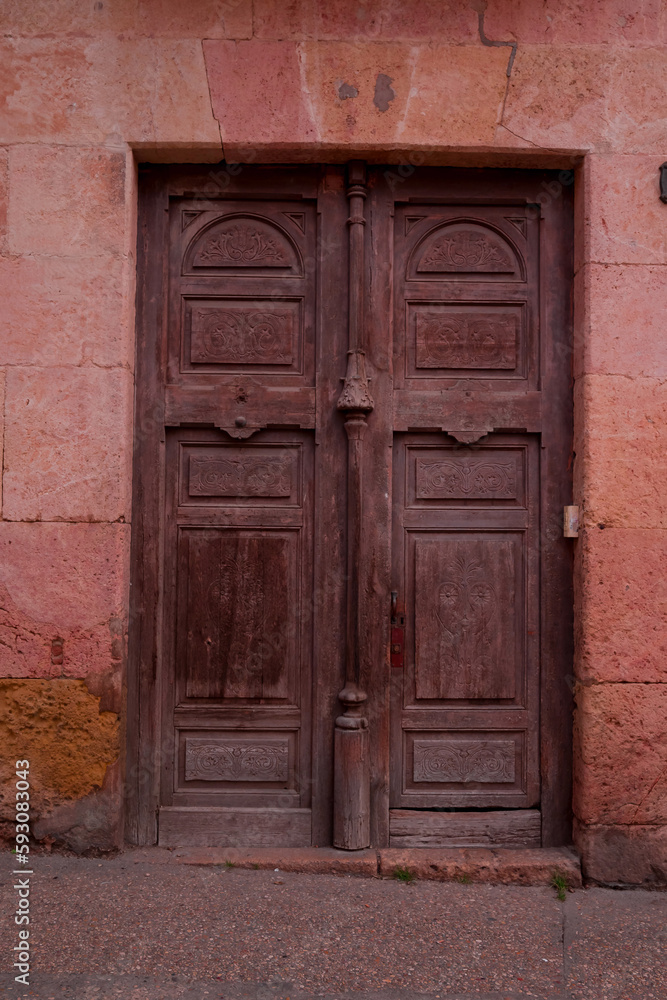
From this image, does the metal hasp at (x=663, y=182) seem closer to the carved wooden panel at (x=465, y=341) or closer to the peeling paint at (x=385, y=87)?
the carved wooden panel at (x=465, y=341)

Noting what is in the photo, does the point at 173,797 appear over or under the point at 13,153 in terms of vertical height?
under

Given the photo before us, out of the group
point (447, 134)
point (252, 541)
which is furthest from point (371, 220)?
point (252, 541)

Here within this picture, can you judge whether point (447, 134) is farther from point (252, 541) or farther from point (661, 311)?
point (252, 541)

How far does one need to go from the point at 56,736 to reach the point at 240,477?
4.39ft

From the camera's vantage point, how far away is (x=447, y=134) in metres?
3.20

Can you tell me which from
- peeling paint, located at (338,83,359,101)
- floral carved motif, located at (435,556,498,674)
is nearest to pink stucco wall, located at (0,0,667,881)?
peeling paint, located at (338,83,359,101)

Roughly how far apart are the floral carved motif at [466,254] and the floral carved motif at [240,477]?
1133 mm

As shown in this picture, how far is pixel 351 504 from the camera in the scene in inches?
130

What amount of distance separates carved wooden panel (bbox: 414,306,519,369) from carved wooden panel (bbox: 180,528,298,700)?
1.07m

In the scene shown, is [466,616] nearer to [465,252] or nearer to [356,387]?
[356,387]

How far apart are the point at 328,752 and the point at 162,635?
90cm

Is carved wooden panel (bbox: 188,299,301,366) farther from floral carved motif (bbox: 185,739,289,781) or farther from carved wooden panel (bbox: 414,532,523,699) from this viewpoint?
floral carved motif (bbox: 185,739,289,781)

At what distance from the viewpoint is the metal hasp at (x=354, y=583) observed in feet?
10.5
